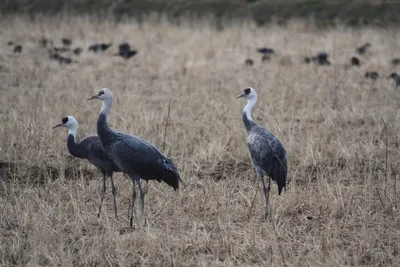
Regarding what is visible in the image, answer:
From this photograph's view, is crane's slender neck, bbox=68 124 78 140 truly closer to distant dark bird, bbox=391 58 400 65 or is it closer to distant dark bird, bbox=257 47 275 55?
distant dark bird, bbox=257 47 275 55

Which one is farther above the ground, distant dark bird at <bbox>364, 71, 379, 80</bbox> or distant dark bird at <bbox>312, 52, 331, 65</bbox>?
distant dark bird at <bbox>312, 52, 331, 65</bbox>

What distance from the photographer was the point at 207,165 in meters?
7.07

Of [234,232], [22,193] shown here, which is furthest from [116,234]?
[22,193]

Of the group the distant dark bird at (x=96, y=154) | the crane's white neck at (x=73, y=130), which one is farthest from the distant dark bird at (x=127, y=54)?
the distant dark bird at (x=96, y=154)

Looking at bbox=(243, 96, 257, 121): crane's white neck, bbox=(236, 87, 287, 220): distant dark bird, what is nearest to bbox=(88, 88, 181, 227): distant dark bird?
bbox=(236, 87, 287, 220): distant dark bird

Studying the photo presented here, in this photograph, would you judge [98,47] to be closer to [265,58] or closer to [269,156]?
[265,58]

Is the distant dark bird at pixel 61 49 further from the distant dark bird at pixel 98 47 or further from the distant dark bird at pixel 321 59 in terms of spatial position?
the distant dark bird at pixel 321 59

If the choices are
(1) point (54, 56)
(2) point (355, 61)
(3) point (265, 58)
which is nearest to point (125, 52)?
(1) point (54, 56)

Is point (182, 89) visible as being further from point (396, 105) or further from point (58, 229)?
point (58, 229)

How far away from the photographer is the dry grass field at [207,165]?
16.0 feet

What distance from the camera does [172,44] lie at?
15.6m

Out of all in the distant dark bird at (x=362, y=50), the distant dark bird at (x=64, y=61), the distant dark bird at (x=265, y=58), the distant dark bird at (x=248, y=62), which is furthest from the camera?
the distant dark bird at (x=362, y=50)

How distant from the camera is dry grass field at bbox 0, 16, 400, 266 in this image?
4.89 metres

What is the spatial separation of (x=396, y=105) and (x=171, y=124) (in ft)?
11.2
